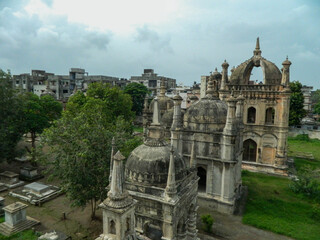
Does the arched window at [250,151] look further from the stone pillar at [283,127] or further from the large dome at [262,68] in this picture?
the large dome at [262,68]

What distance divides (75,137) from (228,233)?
42.5ft

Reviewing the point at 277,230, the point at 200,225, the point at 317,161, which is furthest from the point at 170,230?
the point at 317,161

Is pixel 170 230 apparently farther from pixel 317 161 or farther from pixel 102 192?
pixel 317 161

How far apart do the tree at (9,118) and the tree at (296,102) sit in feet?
152

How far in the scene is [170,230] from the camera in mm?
10352

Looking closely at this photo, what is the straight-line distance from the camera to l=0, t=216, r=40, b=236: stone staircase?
16.8m

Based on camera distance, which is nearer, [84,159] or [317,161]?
[84,159]

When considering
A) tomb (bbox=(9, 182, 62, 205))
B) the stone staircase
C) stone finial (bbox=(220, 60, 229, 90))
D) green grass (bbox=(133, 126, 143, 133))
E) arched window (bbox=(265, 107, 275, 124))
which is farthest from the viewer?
green grass (bbox=(133, 126, 143, 133))

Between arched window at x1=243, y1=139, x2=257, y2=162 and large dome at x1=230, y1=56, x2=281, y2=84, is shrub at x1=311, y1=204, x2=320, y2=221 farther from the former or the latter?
large dome at x1=230, y1=56, x2=281, y2=84

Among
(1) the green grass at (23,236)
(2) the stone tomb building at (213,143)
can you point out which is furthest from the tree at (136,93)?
(1) the green grass at (23,236)

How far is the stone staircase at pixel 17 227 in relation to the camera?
16750 millimetres

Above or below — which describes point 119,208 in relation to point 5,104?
below

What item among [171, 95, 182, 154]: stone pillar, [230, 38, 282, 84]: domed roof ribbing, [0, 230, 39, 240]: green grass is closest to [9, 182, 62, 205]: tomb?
[0, 230, 39, 240]: green grass

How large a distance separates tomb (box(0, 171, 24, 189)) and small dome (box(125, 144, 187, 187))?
746 inches
